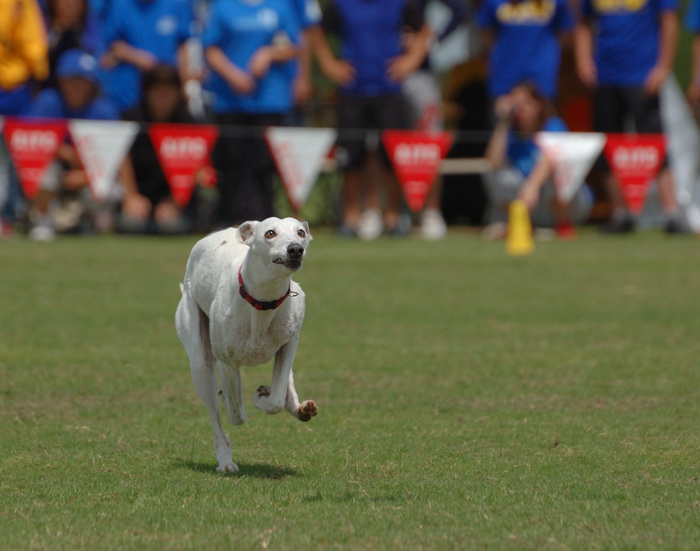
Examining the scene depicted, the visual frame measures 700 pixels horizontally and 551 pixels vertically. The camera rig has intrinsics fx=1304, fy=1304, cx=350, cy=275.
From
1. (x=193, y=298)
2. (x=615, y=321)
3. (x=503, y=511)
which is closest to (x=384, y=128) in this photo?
(x=615, y=321)

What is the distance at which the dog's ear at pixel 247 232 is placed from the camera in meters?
5.30

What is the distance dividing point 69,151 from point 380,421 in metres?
9.16

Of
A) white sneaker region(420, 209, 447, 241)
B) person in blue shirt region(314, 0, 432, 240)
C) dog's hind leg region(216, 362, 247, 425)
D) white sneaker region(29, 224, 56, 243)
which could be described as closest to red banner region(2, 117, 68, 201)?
white sneaker region(29, 224, 56, 243)

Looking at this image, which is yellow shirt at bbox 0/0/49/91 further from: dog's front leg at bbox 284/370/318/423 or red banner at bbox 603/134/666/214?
dog's front leg at bbox 284/370/318/423

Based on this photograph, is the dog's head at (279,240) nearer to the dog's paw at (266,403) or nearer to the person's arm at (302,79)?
the dog's paw at (266,403)

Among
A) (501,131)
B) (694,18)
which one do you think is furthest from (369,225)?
(694,18)

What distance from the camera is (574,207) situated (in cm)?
1623

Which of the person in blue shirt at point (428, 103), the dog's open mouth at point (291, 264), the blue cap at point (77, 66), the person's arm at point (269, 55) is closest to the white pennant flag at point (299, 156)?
the person's arm at point (269, 55)

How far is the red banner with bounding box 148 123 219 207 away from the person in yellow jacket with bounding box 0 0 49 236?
4.85ft

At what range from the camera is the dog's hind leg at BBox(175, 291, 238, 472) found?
17.8ft

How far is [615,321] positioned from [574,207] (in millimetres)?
6961

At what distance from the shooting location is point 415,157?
15.1 metres

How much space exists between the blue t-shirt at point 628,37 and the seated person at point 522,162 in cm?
91

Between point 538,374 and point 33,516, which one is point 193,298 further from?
point 538,374
